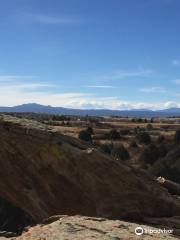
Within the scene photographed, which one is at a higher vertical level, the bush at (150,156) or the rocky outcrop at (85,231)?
the rocky outcrop at (85,231)

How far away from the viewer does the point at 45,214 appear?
62.3 feet

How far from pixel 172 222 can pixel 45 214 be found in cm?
482

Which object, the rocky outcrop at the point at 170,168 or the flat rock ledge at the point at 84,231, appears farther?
the rocky outcrop at the point at 170,168

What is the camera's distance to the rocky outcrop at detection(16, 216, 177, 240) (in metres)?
11.4

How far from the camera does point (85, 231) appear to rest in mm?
12008

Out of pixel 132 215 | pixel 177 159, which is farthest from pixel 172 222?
pixel 177 159

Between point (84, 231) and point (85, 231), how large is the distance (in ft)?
0.08

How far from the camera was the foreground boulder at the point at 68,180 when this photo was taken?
18750 millimetres

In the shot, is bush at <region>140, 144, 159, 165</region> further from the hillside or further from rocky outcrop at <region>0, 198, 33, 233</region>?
the hillside

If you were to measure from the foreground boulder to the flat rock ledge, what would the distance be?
5.37m

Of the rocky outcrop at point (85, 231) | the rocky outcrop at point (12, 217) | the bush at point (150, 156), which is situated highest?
the rocky outcrop at point (85, 231)

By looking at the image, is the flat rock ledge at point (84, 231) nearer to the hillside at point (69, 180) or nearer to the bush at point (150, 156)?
the hillside at point (69, 180)

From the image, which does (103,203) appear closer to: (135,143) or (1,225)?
(1,225)

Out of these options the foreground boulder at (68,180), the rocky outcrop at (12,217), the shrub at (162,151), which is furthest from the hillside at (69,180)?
the shrub at (162,151)
